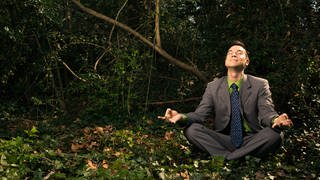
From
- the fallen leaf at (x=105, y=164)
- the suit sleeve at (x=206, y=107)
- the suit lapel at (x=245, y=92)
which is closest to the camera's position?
the fallen leaf at (x=105, y=164)

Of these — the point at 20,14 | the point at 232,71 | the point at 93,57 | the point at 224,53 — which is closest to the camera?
the point at 232,71

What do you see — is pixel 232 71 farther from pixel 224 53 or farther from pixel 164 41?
pixel 164 41

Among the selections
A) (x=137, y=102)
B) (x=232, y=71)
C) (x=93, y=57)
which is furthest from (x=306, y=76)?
(x=93, y=57)

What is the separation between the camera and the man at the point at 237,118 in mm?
4781

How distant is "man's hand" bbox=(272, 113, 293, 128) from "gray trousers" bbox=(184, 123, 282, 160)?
28 cm

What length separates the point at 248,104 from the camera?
5.04 metres

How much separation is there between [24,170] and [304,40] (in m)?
5.52

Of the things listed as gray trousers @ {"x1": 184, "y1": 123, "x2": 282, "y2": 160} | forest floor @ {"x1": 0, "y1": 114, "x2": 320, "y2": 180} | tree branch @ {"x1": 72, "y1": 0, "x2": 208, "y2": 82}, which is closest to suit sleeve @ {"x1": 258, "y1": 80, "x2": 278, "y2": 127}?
gray trousers @ {"x1": 184, "y1": 123, "x2": 282, "y2": 160}

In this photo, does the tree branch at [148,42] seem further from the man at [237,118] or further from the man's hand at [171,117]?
the man's hand at [171,117]

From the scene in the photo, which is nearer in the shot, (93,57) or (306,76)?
(306,76)

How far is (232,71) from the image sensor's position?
5.16m

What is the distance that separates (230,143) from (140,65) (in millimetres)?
3530

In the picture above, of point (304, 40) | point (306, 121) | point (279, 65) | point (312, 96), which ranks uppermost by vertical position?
point (304, 40)

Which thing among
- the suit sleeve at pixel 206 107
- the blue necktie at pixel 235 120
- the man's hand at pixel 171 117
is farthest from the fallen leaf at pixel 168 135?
the man's hand at pixel 171 117
